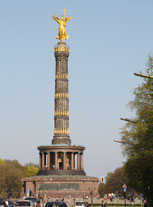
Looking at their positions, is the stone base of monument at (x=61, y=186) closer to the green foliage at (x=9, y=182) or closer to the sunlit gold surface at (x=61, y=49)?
the sunlit gold surface at (x=61, y=49)

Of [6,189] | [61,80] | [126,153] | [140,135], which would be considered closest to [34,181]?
[61,80]

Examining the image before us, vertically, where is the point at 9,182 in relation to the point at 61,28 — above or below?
below

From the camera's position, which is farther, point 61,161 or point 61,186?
point 61,161

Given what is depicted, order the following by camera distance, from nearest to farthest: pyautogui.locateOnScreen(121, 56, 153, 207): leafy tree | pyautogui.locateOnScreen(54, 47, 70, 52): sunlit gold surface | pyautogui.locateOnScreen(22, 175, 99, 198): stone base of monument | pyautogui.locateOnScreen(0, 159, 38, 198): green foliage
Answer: pyautogui.locateOnScreen(121, 56, 153, 207): leafy tree < pyautogui.locateOnScreen(22, 175, 99, 198): stone base of monument < pyautogui.locateOnScreen(54, 47, 70, 52): sunlit gold surface < pyautogui.locateOnScreen(0, 159, 38, 198): green foliage

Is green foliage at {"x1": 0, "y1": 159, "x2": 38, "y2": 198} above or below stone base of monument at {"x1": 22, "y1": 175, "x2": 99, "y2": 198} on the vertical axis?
above

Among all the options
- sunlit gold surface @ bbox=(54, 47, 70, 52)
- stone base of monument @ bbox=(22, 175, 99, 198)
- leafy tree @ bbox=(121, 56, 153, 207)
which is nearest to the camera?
leafy tree @ bbox=(121, 56, 153, 207)

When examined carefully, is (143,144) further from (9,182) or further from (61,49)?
(9,182)

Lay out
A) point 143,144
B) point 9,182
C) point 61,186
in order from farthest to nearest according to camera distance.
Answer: point 9,182 → point 61,186 → point 143,144

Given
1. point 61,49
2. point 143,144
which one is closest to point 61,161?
point 61,49

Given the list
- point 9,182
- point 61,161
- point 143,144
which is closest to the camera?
point 143,144


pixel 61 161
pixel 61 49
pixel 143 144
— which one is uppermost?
pixel 61 49

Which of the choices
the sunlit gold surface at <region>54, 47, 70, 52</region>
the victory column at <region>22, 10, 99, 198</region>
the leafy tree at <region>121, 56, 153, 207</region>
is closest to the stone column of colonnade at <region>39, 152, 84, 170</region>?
the victory column at <region>22, 10, 99, 198</region>

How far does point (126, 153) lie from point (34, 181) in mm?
55411

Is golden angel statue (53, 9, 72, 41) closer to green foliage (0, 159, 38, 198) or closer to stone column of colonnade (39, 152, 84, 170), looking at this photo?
stone column of colonnade (39, 152, 84, 170)
